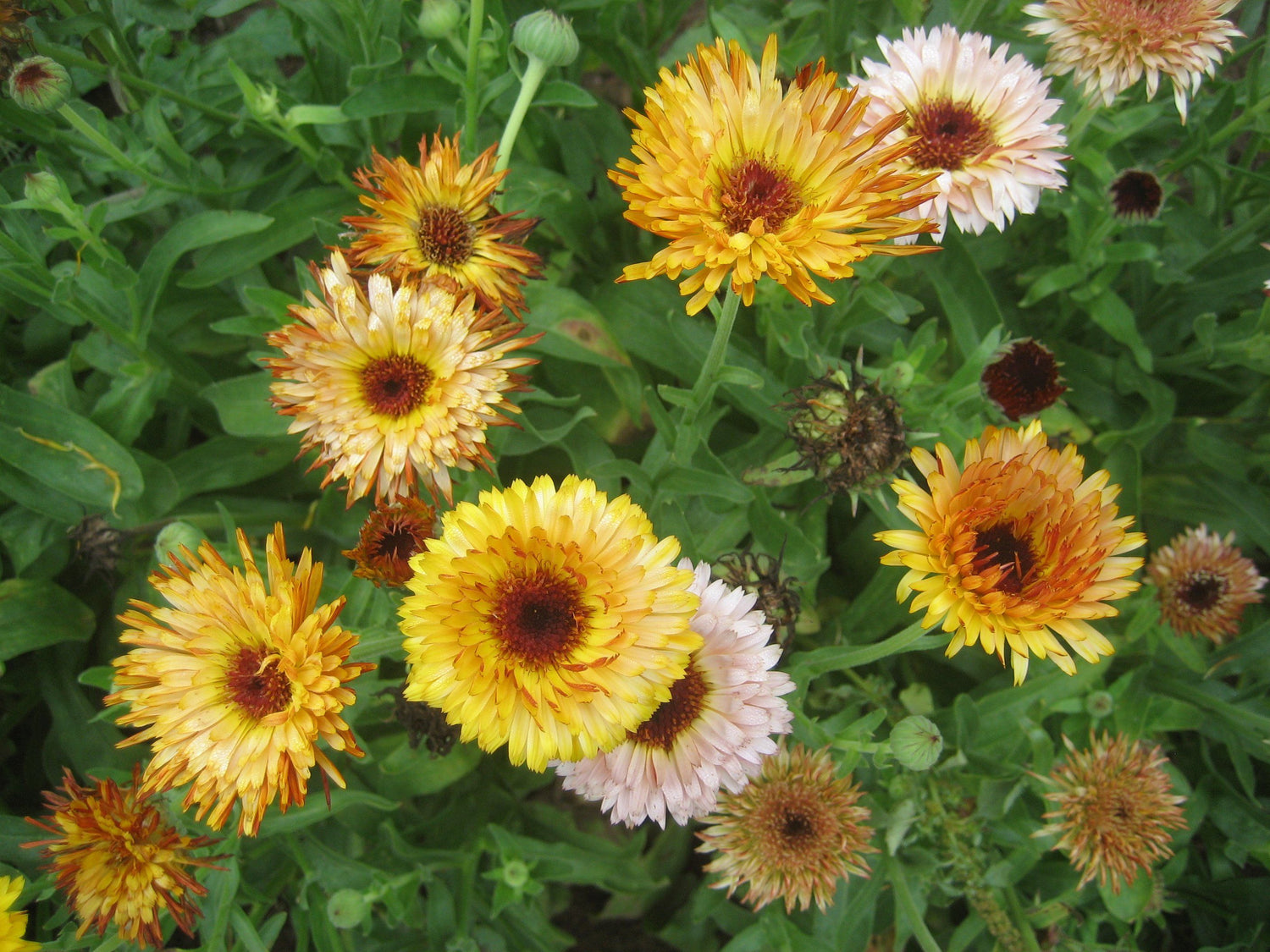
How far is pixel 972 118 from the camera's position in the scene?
6.89ft

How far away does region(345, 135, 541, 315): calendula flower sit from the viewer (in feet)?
6.22

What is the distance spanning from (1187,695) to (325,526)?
9.09ft

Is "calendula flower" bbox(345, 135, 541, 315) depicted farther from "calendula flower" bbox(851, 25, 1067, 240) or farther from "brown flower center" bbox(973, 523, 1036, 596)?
"brown flower center" bbox(973, 523, 1036, 596)

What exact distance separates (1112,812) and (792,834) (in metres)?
0.89

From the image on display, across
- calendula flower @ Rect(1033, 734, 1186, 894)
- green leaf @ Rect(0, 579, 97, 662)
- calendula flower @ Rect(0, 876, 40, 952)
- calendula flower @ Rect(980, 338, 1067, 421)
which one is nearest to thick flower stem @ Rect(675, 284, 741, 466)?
calendula flower @ Rect(980, 338, 1067, 421)

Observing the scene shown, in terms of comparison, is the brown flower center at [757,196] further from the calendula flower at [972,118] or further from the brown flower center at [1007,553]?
the brown flower center at [1007,553]

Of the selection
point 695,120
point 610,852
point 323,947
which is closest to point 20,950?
point 323,947

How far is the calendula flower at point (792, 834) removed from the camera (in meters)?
2.12

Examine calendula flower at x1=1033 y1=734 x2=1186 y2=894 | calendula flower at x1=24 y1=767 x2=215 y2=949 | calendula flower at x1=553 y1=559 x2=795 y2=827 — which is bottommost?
calendula flower at x1=24 y1=767 x2=215 y2=949

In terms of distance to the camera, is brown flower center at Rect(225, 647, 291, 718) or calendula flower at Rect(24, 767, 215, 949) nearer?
brown flower center at Rect(225, 647, 291, 718)

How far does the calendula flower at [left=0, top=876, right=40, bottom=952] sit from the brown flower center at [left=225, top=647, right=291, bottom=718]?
0.71m

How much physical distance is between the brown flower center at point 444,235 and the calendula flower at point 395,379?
0.13 metres

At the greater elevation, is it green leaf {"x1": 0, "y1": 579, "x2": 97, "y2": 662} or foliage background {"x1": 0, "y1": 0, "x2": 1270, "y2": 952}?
foliage background {"x1": 0, "y1": 0, "x2": 1270, "y2": 952}

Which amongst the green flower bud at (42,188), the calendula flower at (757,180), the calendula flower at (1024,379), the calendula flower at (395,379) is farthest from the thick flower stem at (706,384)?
the green flower bud at (42,188)
